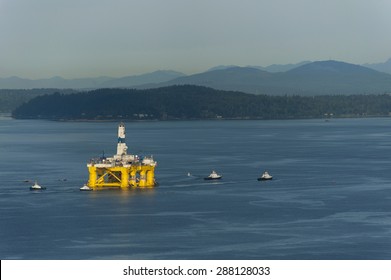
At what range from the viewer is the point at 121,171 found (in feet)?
155

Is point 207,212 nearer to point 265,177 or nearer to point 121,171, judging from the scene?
point 121,171

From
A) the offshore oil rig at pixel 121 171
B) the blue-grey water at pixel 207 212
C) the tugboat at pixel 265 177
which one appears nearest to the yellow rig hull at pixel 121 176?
the offshore oil rig at pixel 121 171

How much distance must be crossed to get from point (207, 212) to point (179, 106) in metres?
139

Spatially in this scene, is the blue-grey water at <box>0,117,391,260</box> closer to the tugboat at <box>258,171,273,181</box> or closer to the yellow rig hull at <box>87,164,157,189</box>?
the tugboat at <box>258,171,273,181</box>

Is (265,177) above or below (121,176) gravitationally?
below

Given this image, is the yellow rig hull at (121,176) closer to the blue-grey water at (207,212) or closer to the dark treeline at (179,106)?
the blue-grey water at (207,212)

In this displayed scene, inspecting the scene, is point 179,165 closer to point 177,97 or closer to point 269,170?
point 269,170

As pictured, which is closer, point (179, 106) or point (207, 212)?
point (207, 212)

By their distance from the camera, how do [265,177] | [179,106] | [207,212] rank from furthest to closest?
[179,106]
[265,177]
[207,212]

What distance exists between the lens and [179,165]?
201ft

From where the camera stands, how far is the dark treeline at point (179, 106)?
178125mm

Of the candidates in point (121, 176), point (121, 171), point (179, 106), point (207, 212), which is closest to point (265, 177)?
point (121, 176)
